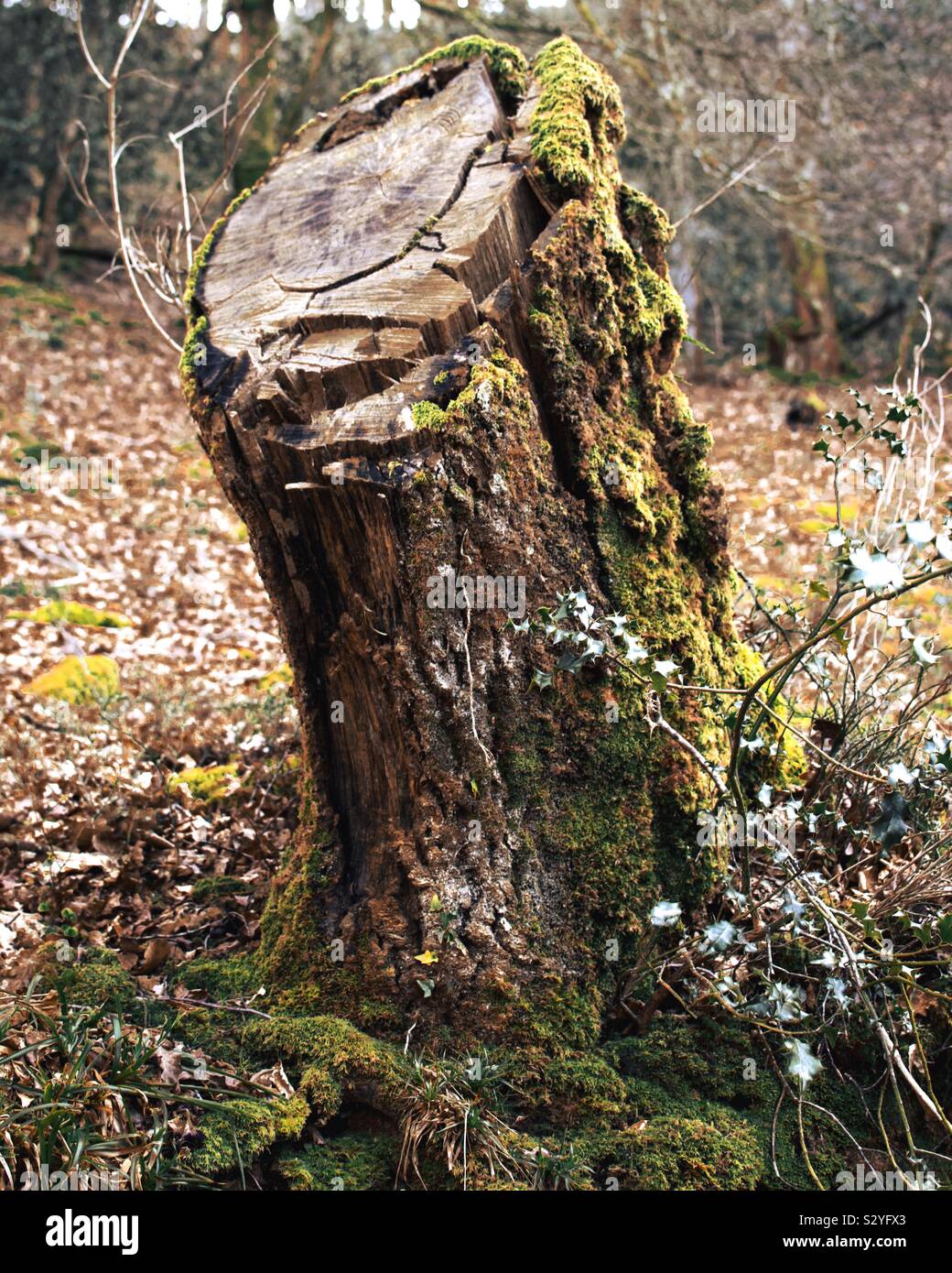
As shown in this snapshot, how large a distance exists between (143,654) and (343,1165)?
445 cm

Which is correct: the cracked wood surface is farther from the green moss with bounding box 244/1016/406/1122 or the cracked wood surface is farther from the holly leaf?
the holly leaf

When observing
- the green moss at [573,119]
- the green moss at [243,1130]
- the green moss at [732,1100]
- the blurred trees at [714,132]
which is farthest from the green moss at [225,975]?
the blurred trees at [714,132]

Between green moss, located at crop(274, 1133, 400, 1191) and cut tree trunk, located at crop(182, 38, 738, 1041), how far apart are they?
0.95 feet

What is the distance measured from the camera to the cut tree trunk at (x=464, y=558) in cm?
255

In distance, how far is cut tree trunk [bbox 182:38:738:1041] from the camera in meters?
2.55

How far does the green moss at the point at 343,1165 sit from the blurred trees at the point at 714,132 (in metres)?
9.95

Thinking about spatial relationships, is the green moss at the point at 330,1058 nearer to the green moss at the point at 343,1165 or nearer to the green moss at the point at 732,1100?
the green moss at the point at 343,1165

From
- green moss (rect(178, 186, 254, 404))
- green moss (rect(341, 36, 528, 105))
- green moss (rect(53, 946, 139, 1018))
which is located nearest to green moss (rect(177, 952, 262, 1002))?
green moss (rect(53, 946, 139, 1018))

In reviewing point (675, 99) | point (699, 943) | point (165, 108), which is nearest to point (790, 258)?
point (675, 99)

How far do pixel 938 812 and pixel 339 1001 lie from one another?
188 centimetres

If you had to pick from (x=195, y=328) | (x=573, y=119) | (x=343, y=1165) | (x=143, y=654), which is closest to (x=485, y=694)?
(x=343, y=1165)

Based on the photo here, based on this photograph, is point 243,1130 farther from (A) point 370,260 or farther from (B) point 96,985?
(A) point 370,260

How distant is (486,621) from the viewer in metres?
2.58

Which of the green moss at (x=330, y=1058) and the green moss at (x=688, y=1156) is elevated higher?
the green moss at (x=330, y=1058)
